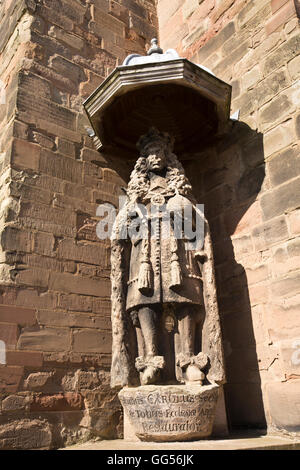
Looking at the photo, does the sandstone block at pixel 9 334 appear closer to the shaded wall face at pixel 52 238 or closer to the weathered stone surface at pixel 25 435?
the shaded wall face at pixel 52 238

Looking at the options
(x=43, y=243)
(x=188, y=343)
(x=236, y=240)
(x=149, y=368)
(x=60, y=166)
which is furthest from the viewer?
(x=60, y=166)

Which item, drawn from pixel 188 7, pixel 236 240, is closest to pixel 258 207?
pixel 236 240

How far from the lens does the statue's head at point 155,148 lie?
3.52 meters

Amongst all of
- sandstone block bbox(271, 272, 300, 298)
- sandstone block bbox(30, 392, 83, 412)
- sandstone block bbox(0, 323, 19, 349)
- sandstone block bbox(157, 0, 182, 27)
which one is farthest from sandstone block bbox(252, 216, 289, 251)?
sandstone block bbox(157, 0, 182, 27)

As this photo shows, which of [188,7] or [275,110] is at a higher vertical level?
[188,7]

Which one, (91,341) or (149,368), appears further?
(91,341)

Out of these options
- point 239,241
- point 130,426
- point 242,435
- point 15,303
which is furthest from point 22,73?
point 242,435

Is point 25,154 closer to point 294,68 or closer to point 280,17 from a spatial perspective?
point 294,68

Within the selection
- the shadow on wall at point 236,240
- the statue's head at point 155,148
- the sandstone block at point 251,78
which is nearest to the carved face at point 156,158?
the statue's head at point 155,148

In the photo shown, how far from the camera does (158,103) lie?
398cm

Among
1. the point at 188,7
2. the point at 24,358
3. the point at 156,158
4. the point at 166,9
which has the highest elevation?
the point at 166,9

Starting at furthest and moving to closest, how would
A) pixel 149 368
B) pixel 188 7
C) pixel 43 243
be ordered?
pixel 188 7 → pixel 43 243 → pixel 149 368

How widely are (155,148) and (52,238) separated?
3.68 ft

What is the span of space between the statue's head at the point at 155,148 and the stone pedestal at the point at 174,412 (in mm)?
1683
